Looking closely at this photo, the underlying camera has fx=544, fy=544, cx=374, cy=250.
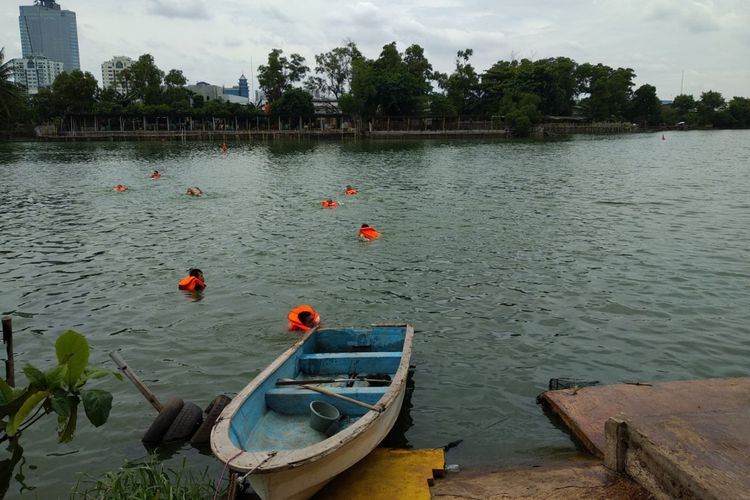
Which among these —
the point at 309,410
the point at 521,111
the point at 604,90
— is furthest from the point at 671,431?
the point at 604,90

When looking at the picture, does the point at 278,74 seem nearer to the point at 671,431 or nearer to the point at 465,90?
the point at 465,90

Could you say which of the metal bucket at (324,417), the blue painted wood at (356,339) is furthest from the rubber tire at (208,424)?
the blue painted wood at (356,339)

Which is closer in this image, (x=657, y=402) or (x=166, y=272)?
(x=657, y=402)

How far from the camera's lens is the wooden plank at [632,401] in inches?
285

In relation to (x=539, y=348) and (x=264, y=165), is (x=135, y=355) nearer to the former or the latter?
(x=539, y=348)

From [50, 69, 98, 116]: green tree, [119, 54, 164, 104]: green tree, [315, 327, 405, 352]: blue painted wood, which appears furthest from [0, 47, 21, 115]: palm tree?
[315, 327, 405, 352]: blue painted wood

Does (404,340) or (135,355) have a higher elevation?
(404,340)

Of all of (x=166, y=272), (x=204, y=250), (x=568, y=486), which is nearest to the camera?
(x=568, y=486)

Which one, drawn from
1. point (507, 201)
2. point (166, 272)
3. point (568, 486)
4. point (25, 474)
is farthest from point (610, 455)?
point (507, 201)

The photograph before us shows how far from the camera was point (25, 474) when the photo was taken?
22.7 ft

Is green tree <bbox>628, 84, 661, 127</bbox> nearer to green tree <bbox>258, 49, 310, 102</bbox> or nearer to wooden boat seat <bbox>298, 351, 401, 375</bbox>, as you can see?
green tree <bbox>258, 49, 310, 102</bbox>

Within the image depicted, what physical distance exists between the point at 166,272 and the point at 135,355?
18.8 feet

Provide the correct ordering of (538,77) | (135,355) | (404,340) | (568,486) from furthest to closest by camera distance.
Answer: (538,77) → (135,355) → (404,340) → (568,486)

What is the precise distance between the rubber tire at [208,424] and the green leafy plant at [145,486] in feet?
2.15
